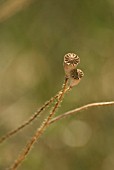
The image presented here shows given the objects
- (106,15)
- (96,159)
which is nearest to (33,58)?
(106,15)

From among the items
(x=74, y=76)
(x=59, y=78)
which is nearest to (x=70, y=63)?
(x=74, y=76)

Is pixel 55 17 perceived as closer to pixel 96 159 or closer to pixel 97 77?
pixel 97 77

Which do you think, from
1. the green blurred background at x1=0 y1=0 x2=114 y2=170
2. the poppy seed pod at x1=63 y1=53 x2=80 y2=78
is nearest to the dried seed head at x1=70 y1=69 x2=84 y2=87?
the poppy seed pod at x1=63 y1=53 x2=80 y2=78

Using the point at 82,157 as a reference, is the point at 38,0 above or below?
above

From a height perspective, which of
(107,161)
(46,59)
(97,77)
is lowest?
Answer: (107,161)

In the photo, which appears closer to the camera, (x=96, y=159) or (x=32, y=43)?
(x=96, y=159)

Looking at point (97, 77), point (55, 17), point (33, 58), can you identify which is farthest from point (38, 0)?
point (97, 77)

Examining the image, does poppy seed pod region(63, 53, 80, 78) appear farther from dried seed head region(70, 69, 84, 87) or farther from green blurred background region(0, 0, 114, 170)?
green blurred background region(0, 0, 114, 170)

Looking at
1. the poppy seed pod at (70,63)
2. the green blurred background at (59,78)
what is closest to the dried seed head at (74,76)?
the poppy seed pod at (70,63)

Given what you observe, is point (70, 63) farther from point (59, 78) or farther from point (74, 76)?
point (59, 78)
